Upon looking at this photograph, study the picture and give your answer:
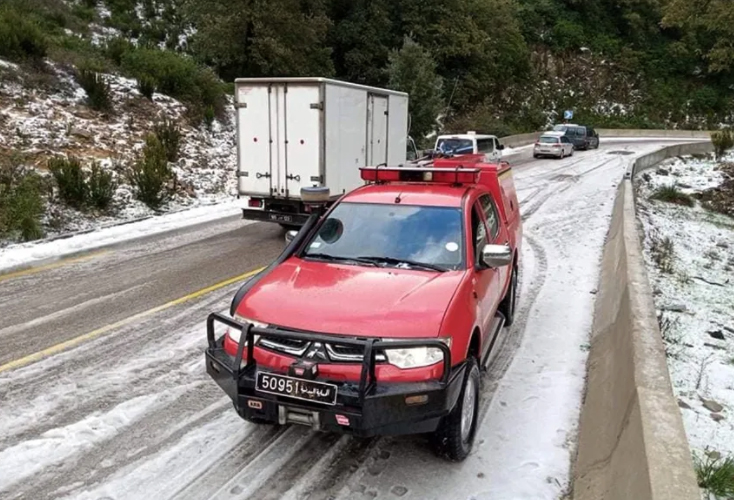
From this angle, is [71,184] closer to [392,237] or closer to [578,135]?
[392,237]

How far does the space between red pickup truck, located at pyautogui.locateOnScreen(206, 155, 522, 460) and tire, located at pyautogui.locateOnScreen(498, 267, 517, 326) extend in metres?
1.14

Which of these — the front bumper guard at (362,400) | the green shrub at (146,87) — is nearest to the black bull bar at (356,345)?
the front bumper guard at (362,400)

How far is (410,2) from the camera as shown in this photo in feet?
141

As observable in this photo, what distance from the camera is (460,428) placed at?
414cm

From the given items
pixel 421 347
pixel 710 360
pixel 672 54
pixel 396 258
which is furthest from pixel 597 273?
pixel 672 54

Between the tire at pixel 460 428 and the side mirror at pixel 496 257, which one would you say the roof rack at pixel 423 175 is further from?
the tire at pixel 460 428

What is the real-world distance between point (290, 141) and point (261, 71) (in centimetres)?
1926

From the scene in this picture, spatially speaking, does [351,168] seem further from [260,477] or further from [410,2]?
[410,2]

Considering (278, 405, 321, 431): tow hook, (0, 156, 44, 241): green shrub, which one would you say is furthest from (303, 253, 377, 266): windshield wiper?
(0, 156, 44, 241): green shrub

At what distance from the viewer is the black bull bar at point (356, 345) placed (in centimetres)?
370

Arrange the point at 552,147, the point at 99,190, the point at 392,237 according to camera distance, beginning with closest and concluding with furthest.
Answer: the point at 392,237 → the point at 99,190 → the point at 552,147

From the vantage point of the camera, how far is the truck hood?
3926 mm

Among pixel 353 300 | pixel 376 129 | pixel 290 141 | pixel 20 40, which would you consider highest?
pixel 20 40

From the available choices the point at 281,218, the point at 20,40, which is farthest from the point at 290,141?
the point at 20,40
